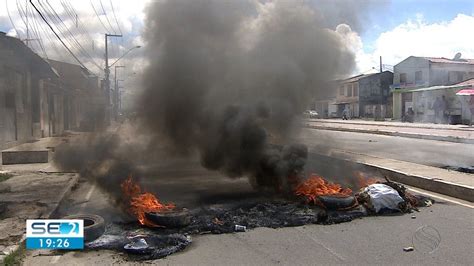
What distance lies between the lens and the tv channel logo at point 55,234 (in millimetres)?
4953

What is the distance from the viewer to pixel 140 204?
6.43 metres

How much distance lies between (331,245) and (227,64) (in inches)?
235

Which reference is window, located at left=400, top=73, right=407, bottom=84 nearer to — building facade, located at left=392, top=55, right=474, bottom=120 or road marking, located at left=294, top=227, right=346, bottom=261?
building facade, located at left=392, top=55, right=474, bottom=120

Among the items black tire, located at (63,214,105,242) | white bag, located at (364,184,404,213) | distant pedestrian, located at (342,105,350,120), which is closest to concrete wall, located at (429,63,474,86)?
white bag, located at (364,184,404,213)

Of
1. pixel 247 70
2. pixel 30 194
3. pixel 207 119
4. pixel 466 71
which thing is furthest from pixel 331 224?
pixel 466 71

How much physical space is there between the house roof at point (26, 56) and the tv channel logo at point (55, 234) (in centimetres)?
1163

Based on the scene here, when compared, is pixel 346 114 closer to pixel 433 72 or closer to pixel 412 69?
pixel 412 69

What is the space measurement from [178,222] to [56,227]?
5.00 ft

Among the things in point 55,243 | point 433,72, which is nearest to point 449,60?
point 433,72

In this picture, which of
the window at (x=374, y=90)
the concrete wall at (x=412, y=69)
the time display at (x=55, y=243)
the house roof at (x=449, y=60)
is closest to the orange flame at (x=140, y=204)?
the time display at (x=55, y=243)

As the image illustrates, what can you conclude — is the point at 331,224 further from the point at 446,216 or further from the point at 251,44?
the point at 251,44

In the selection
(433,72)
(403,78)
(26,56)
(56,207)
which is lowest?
(56,207)

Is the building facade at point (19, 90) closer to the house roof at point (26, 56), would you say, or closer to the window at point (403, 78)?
the house roof at point (26, 56)

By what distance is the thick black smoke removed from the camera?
9547 millimetres
